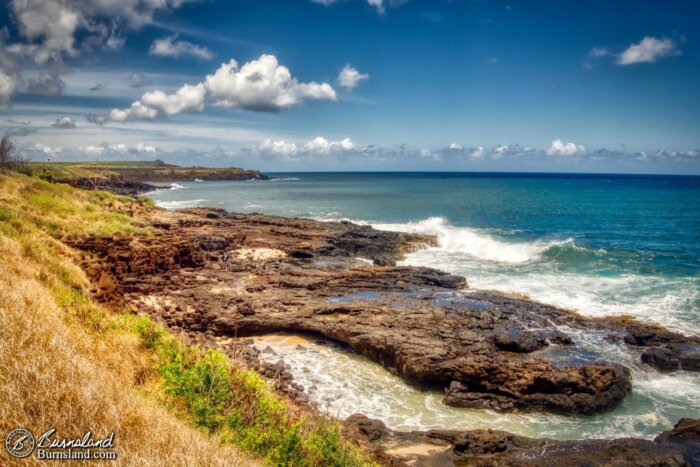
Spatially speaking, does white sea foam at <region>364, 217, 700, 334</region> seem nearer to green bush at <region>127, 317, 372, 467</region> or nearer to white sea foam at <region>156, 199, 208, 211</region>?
green bush at <region>127, 317, 372, 467</region>

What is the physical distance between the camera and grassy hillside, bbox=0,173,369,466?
4832 millimetres

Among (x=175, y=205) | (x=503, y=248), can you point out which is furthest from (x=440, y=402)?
(x=175, y=205)

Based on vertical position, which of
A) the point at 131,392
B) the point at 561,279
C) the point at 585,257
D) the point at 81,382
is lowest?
the point at 561,279

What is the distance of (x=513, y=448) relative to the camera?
10.0m

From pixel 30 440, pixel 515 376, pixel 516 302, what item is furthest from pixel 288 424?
pixel 516 302

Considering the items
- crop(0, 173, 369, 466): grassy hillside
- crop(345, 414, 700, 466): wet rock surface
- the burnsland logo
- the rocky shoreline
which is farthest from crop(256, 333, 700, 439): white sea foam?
the burnsland logo

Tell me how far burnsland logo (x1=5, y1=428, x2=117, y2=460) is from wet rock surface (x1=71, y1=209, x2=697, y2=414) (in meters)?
9.09

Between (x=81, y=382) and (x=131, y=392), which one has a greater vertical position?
(x=81, y=382)

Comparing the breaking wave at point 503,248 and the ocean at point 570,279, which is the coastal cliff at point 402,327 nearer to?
the ocean at point 570,279

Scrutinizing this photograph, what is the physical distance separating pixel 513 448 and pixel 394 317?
7601 mm

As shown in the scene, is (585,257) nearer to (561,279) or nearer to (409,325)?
(561,279)

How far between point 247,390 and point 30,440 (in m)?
4.08

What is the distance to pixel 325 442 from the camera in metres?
7.22

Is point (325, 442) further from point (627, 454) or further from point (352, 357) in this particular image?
point (352, 357)
